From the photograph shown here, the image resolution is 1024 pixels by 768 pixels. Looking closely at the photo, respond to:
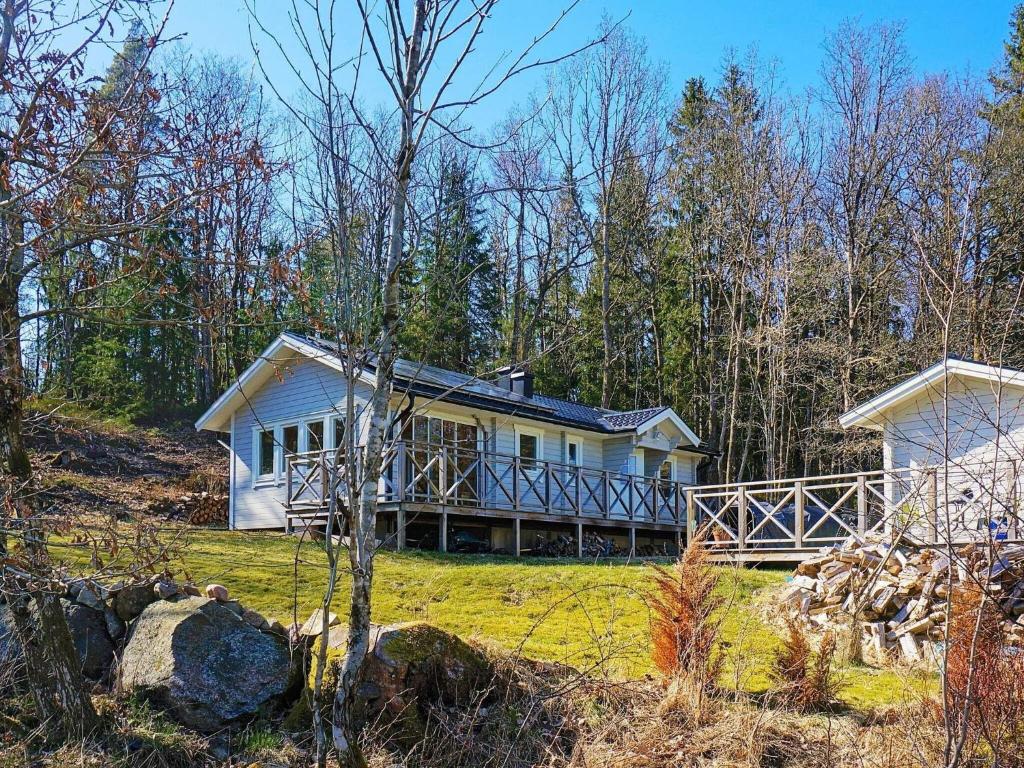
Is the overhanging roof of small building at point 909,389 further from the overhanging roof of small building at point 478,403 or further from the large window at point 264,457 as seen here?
the large window at point 264,457

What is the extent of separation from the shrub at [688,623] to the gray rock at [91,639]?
3.99 m

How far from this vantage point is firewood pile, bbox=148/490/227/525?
62.5ft

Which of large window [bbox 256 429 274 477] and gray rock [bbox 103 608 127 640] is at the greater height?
large window [bbox 256 429 274 477]

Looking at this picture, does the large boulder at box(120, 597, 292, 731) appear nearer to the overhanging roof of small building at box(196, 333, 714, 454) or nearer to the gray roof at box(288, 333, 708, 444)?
the overhanging roof of small building at box(196, 333, 714, 454)

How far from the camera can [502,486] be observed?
1711cm

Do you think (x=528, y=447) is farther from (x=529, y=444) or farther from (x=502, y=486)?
(x=502, y=486)

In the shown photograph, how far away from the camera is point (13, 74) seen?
14.6ft

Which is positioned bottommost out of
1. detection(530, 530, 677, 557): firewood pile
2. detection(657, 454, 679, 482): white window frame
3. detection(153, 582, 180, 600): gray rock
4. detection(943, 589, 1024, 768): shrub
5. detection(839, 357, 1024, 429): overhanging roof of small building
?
detection(530, 530, 677, 557): firewood pile

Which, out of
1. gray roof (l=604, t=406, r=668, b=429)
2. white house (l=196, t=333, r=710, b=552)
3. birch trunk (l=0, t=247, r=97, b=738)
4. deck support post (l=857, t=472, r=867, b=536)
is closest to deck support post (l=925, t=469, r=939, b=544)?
deck support post (l=857, t=472, r=867, b=536)

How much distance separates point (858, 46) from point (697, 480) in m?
12.5

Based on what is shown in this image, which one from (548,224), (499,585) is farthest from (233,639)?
(548,224)

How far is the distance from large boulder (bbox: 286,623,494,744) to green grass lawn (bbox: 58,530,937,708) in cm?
65

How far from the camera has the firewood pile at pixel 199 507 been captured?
1906 centimetres

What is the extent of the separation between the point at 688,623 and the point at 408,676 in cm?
199
